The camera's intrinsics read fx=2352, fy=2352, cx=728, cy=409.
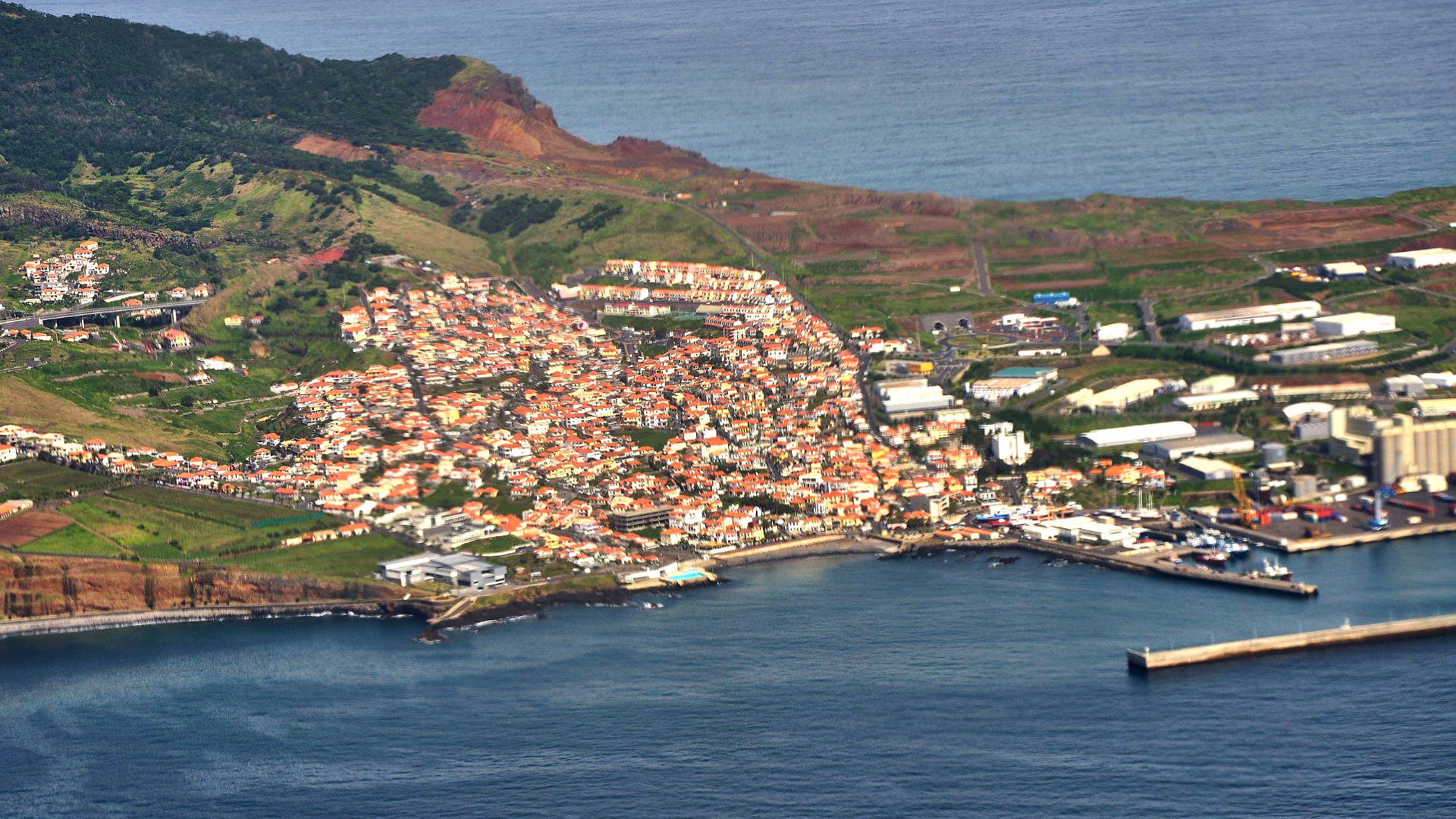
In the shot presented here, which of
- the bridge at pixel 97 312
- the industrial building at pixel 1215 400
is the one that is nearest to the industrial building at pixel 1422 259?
the industrial building at pixel 1215 400

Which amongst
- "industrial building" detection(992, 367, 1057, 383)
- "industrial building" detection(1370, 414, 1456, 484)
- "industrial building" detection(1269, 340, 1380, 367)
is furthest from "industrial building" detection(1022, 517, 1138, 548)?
"industrial building" detection(1269, 340, 1380, 367)

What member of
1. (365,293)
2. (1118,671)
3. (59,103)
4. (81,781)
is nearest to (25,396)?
Result: (365,293)

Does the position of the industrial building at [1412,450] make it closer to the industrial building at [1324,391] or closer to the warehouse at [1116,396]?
the industrial building at [1324,391]

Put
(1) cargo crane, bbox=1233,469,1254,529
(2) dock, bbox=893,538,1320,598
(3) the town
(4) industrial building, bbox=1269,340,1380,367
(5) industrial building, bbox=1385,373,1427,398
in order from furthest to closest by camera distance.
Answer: (4) industrial building, bbox=1269,340,1380,367 → (5) industrial building, bbox=1385,373,1427,398 → (3) the town → (1) cargo crane, bbox=1233,469,1254,529 → (2) dock, bbox=893,538,1320,598

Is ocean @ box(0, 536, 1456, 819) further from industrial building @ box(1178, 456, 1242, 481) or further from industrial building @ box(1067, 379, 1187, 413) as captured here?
industrial building @ box(1067, 379, 1187, 413)

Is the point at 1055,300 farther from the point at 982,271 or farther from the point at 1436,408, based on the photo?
the point at 1436,408

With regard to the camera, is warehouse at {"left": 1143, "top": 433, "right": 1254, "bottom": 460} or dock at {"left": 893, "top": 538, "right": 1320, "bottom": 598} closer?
dock at {"left": 893, "top": 538, "right": 1320, "bottom": 598}
